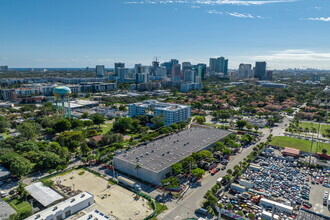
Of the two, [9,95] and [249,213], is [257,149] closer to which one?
[249,213]

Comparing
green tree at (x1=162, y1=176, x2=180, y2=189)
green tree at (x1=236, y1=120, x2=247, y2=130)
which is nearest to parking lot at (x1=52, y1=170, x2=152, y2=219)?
green tree at (x1=162, y1=176, x2=180, y2=189)

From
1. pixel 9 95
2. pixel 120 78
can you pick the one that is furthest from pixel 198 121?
pixel 120 78

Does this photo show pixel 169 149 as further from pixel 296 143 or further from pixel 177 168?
pixel 296 143

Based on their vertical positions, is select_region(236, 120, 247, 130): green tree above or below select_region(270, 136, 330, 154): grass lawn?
above

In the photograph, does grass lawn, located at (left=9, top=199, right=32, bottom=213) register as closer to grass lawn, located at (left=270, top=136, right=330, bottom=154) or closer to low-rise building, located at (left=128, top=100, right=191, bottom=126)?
low-rise building, located at (left=128, top=100, right=191, bottom=126)

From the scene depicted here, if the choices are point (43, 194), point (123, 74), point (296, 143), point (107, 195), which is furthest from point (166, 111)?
point (123, 74)

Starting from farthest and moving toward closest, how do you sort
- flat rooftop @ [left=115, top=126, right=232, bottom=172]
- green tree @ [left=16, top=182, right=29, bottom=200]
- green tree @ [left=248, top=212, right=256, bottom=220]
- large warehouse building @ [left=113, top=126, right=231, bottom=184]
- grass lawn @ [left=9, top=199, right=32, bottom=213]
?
flat rooftop @ [left=115, top=126, right=232, bottom=172] < large warehouse building @ [left=113, top=126, right=231, bottom=184] < green tree @ [left=16, top=182, right=29, bottom=200] < grass lawn @ [left=9, top=199, right=32, bottom=213] < green tree @ [left=248, top=212, right=256, bottom=220]

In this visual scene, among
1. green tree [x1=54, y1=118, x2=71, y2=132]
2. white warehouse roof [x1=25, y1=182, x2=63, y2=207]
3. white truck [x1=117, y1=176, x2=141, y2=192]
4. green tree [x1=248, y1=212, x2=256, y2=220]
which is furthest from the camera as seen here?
green tree [x1=54, y1=118, x2=71, y2=132]
